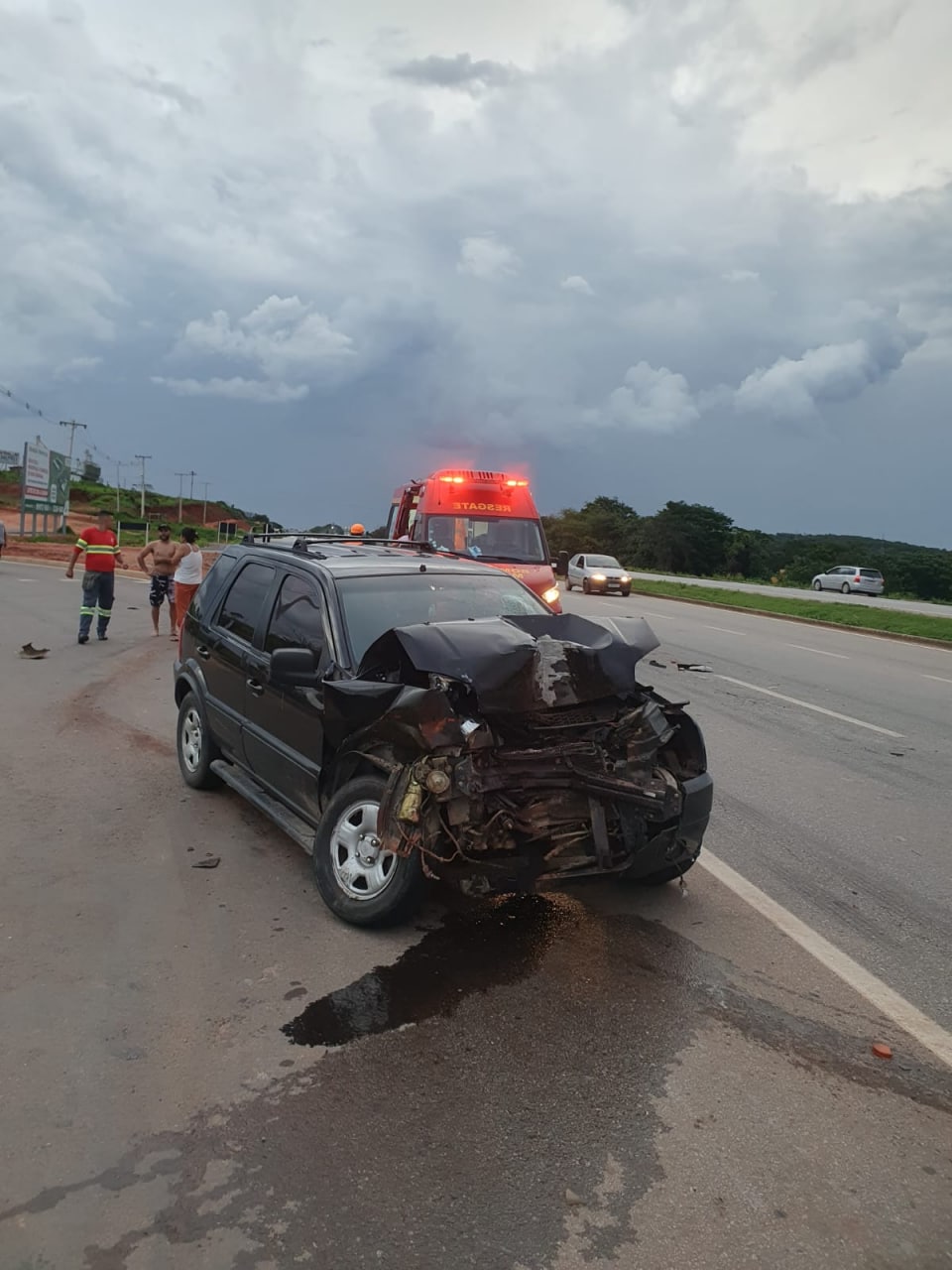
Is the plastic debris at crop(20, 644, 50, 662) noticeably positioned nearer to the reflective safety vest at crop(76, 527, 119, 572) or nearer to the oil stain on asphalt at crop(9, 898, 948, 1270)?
the reflective safety vest at crop(76, 527, 119, 572)

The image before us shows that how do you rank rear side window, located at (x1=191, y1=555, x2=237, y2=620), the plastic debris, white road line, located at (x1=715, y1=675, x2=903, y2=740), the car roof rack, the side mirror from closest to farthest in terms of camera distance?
1. the side mirror
2. the car roof rack
3. rear side window, located at (x1=191, y1=555, x2=237, y2=620)
4. white road line, located at (x1=715, y1=675, x2=903, y2=740)
5. the plastic debris

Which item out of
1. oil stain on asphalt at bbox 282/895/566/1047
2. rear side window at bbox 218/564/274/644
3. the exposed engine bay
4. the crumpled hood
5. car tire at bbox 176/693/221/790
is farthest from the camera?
car tire at bbox 176/693/221/790

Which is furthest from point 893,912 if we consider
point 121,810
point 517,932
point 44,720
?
point 44,720

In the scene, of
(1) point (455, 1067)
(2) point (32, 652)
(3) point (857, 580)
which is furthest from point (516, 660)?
(3) point (857, 580)

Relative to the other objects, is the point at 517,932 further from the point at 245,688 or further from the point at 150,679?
the point at 150,679

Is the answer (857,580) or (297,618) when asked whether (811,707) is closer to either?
(297,618)

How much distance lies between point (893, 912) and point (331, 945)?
2827mm

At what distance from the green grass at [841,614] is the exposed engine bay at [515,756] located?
18106 millimetres

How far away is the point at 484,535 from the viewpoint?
1434cm

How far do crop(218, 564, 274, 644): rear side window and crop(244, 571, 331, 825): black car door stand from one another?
0.24 m

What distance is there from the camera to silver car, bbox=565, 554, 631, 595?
99.0 feet

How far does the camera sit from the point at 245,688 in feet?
17.8

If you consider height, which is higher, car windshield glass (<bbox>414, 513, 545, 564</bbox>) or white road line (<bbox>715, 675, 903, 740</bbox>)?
car windshield glass (<bbox>414, 513, 545, 564</bbox>)

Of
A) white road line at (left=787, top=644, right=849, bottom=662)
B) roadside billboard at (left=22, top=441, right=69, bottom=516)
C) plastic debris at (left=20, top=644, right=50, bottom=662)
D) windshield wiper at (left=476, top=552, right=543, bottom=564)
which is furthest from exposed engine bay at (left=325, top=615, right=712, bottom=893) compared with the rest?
roadside billboard at (left=22, top=441, right=69, bottom=516)
